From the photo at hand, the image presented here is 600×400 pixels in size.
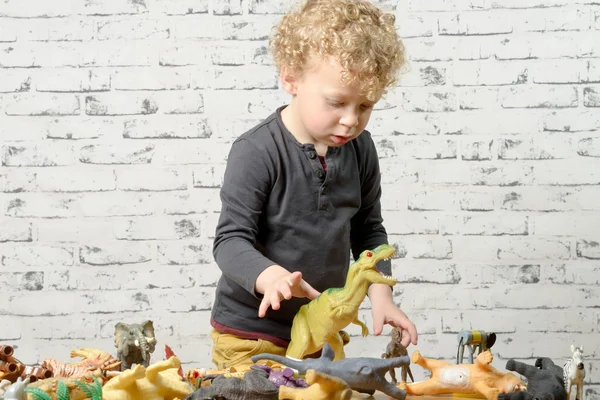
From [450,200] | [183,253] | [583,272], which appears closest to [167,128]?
[183,253]

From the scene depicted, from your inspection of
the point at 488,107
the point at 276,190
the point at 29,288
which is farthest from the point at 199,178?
the point at 276,190

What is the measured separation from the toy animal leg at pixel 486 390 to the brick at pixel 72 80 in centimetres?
167

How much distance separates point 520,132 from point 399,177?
37cm

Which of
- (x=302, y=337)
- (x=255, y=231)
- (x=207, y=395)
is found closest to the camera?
(x=207, y=395)

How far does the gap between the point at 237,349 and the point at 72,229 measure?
124 centimetres

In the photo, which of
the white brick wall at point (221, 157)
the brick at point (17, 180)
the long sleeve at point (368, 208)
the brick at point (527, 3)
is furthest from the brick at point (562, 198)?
the brick at point (17, 180)

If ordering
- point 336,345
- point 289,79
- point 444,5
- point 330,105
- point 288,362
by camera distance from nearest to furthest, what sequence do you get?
point 288,362
point 336,345
point 330,105
point 289,79
point 444,5

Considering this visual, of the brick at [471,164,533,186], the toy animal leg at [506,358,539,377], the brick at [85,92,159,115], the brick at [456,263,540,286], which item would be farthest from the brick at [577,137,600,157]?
the toy animal leg at [506,358,539,377]

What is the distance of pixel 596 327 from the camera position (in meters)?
2.43

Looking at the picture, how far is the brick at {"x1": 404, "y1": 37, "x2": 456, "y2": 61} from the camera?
93.1 inches

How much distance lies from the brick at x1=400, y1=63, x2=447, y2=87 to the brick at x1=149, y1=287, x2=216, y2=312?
83 centimetres

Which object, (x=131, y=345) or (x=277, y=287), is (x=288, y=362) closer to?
(x=277, y=287)

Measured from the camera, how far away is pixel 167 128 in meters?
2.38

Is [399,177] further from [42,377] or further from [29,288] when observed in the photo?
[42,377]
